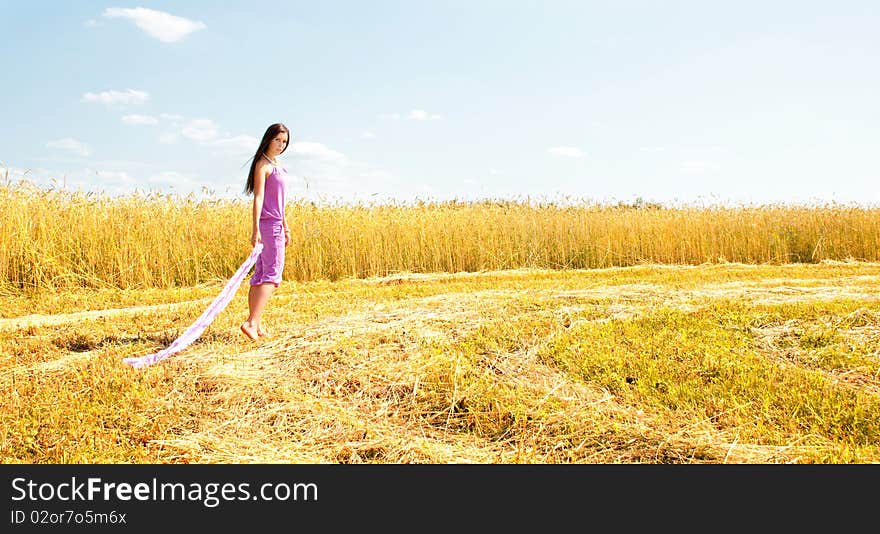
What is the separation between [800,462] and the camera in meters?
3.03

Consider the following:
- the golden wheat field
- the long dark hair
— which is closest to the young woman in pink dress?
the long dark hair

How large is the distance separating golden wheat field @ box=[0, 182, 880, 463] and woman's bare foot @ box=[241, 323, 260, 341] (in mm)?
84

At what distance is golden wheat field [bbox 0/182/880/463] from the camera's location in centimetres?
323

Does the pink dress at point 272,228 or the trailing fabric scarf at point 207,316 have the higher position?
the pink dress at point 272,228

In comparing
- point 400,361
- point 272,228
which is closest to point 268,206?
point 272,228

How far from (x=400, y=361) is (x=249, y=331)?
1.27m

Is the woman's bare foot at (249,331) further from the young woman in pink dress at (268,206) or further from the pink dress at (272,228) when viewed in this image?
the pink dress at (272,228)

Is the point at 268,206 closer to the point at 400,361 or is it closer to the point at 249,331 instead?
the point at 249,331

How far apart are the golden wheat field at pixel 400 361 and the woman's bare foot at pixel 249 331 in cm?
8

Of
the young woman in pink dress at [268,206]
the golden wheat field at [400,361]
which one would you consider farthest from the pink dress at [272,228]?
the golden wheat field at [400,361]

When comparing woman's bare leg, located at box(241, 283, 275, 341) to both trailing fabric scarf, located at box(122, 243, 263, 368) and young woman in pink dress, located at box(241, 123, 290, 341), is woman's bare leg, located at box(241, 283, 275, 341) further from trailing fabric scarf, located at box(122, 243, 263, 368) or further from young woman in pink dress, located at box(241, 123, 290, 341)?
trailing fabric scarf, located at box(122, 243, 263, 368)

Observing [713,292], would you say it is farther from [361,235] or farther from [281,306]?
[361,235]

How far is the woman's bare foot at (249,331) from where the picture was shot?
16.1 ft
